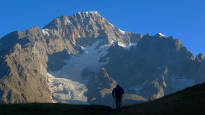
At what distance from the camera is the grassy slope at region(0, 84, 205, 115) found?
32.1 m

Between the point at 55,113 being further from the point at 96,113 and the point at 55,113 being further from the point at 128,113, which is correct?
the point at 128,113

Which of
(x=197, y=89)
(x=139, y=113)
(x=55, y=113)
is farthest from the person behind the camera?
(x=197, y=89)

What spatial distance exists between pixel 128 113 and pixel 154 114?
400cm

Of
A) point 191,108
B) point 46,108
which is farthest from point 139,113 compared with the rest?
point 46,108

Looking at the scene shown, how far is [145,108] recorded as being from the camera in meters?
37.7

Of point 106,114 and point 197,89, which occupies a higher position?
point 197,89

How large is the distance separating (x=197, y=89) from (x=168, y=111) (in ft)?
49.0

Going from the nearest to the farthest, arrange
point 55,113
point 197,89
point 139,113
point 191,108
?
point 191,108
point 139,113
point 55,113
point 197,89

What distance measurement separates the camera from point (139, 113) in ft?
112

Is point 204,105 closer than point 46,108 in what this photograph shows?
Yes

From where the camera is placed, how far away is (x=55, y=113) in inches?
1587

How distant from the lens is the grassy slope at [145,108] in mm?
32125

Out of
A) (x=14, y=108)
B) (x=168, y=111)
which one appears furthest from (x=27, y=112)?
(x=168, y=111)

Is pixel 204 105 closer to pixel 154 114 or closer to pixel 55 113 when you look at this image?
pixel 154 114
